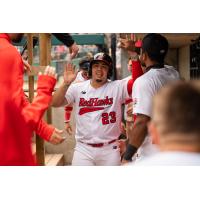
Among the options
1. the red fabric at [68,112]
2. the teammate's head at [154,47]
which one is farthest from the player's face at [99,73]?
the teammate's head at [154,47]

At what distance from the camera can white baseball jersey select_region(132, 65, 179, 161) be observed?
6.61 feet

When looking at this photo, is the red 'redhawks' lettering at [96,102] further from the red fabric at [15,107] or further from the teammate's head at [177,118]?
the teammate's head at [177,118]

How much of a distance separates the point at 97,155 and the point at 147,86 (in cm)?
59

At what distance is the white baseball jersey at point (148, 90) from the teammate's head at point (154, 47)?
0.06 metres

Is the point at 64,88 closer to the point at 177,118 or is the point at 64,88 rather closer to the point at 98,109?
the point at 98,109

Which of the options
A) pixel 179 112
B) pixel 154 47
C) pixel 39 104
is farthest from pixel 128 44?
pixel 179 112

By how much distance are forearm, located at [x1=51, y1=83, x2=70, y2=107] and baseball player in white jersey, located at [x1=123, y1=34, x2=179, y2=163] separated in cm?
37

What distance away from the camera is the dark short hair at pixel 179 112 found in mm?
1033

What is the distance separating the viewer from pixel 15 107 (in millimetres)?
1863

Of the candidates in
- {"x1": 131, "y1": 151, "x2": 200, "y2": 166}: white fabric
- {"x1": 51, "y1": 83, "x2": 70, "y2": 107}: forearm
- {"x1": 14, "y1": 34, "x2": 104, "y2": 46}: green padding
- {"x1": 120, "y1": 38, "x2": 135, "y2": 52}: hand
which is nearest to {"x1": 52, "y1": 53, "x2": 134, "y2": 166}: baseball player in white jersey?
{"x1": 51, "y1": 83, "x2": 70, "y2": 107}: forearm

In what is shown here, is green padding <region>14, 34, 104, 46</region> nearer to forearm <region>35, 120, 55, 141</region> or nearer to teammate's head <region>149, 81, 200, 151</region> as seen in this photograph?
forearm <region>35, 120, 55, 141</region>
